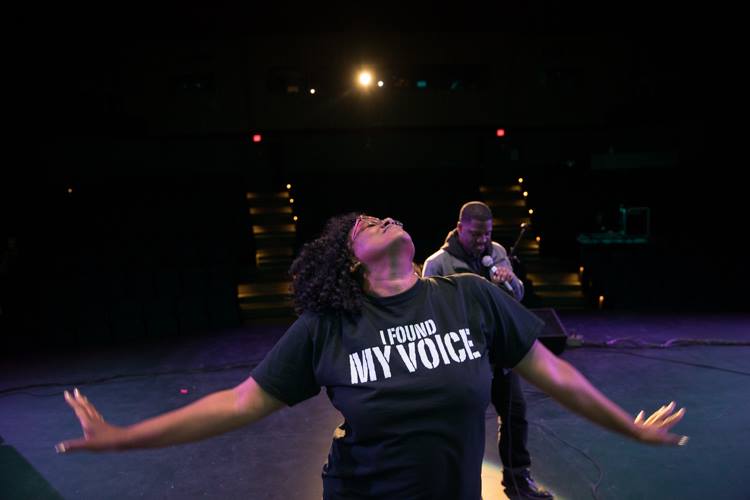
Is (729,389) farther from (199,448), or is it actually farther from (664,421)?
(199,448)

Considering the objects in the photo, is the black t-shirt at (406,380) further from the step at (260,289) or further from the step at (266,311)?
A: the step at (260,289)

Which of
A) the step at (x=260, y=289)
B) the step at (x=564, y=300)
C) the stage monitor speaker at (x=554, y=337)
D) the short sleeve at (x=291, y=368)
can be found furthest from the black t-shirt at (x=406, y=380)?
the step at (x=260, y=289)

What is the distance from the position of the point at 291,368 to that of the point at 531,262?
7991mm

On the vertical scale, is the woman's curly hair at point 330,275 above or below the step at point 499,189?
below

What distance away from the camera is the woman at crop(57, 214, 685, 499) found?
1.21 metres

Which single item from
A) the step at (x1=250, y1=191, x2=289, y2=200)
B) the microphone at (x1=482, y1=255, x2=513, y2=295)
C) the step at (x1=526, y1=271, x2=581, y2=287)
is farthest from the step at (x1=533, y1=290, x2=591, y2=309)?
the step at (x1=250, y1=191, x2=289, y2=200)

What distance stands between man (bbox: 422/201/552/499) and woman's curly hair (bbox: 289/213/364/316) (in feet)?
4.22

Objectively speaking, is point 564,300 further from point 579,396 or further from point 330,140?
point 330,140

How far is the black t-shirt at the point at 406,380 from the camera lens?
1198mm

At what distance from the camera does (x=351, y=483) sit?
126 cm

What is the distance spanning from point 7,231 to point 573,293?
945 centimetres

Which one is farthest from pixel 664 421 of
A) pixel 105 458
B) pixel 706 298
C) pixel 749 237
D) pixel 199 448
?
pixel 749 237

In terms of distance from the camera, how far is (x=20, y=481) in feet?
9.91

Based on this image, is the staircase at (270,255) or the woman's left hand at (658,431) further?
the staircase at (270,255)
